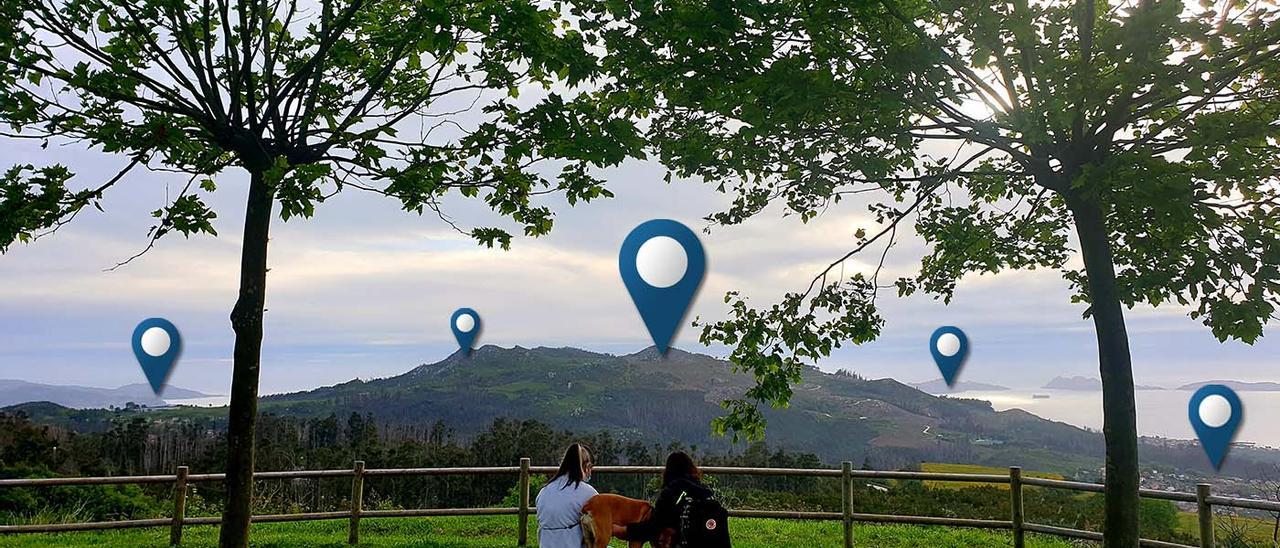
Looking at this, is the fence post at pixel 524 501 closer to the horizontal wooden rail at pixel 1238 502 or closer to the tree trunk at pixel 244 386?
the tree trunk at pixel 244 386

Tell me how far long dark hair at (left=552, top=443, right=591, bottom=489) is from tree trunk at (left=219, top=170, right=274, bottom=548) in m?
4.31

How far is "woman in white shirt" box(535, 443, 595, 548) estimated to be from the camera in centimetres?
682

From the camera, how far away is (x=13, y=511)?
18.2 metres

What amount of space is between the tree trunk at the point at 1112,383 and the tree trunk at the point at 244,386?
844 centimetres

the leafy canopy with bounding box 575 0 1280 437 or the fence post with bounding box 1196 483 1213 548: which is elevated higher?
the leafy canopy with bounding box 575 0 1280 437

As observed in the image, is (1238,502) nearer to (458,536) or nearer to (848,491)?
(848,491)

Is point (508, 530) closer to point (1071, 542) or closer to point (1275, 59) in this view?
point (1071, 542)

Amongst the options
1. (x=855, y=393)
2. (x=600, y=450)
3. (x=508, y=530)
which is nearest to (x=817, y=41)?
(x=508, y=530)

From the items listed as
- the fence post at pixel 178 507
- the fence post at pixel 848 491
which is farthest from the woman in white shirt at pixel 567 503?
the fence post at pixel 178 507

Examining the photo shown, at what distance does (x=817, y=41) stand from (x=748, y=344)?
3.85m

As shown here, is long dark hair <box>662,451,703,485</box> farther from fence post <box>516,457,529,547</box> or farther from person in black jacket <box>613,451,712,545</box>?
fence post <box>516,457,529,547</box>

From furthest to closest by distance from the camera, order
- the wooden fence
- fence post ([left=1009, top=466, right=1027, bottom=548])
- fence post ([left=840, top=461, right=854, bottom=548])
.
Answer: fence post ([left=840, top=461, right=854, bottom=548]) → fence post ([left=1009, top=466, right=1027, bottom=548]) → the wooden fence

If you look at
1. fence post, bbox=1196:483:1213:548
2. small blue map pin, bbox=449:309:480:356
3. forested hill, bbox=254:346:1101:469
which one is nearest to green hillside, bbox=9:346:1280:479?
forested hill, bbox=254:346:1101:469

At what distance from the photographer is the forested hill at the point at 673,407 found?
5994cm
